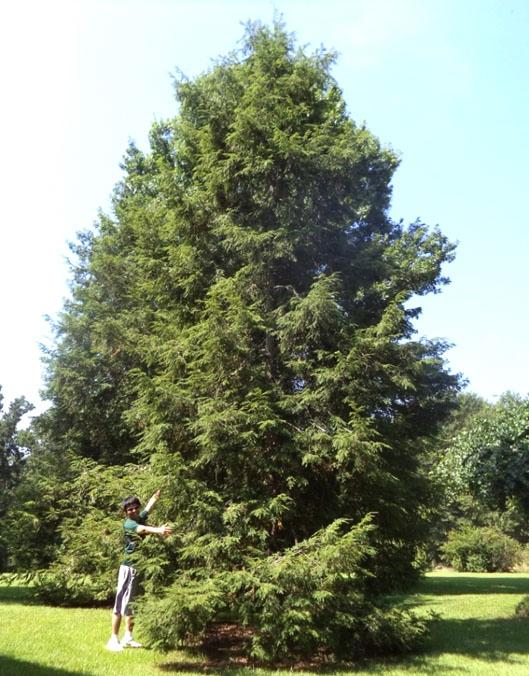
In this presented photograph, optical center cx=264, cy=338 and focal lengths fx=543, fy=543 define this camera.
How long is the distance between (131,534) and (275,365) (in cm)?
343

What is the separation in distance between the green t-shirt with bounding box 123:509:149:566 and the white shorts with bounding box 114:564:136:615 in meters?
0.10

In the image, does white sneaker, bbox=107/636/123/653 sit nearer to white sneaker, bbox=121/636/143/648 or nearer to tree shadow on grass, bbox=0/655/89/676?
white sneaker, bbox=121/636/143/648

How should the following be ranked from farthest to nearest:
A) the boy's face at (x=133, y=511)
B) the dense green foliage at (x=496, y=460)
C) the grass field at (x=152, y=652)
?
the dense green foliage at (x=496, y=460) → the boy's face at (x=133, y=511) → the grass field at (x=152, y=652)

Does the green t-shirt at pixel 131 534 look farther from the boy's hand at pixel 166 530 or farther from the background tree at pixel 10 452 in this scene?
the background tree at pixel 10 452

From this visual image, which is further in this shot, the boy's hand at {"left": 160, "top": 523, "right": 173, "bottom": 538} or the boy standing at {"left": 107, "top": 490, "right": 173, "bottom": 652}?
the boy standing at {"left": 107, "top": 490, "right": 173, "bottom": 652}

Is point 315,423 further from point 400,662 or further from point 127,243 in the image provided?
point 127,243

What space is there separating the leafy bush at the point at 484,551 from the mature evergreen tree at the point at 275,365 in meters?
28.5

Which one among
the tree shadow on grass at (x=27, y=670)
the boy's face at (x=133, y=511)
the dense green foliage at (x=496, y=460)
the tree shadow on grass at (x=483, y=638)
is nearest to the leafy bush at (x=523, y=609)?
the tree shadow on grass at (x=483, y=638)

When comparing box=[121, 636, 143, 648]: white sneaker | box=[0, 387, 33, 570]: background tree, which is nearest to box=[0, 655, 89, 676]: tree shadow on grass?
box=[121, 636, 143, 648]: white sneaker

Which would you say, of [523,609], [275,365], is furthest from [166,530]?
[523,609]

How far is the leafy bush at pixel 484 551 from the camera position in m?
34.8

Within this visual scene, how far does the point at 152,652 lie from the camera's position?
7.40 metres

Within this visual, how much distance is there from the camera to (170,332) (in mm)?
9570

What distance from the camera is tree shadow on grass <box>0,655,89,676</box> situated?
5.88 meters
